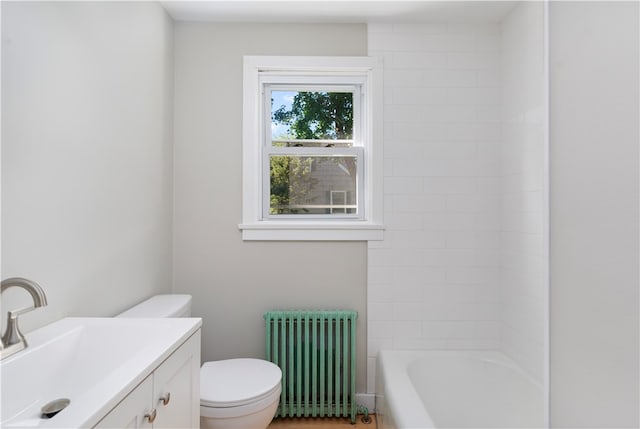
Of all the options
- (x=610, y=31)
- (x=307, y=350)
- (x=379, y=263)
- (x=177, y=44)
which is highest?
(x=177, y=44)

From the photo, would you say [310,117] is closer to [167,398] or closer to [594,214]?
[167,398]

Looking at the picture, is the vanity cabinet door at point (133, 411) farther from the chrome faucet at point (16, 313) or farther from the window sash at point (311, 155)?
the window sash at point (311, 155)

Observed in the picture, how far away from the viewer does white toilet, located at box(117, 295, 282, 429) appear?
5.08 feet

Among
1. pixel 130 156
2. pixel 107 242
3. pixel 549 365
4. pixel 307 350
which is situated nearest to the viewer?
pixel 549 365

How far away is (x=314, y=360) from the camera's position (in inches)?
84.7

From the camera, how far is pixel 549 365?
35 cm

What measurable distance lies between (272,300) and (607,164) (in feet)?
7.00

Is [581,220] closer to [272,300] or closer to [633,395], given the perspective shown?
[633,395]

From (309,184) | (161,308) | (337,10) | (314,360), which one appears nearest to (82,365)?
(161,308)

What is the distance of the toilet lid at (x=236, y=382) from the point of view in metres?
1.57

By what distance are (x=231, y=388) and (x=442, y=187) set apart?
1.68m

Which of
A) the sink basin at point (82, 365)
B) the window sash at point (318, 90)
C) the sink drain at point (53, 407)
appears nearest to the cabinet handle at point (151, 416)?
the sink basin at point (82, 365)

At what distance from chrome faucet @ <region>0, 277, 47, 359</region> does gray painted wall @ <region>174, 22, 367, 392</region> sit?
1.30 meters

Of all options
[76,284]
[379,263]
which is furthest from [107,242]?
[379,263]
